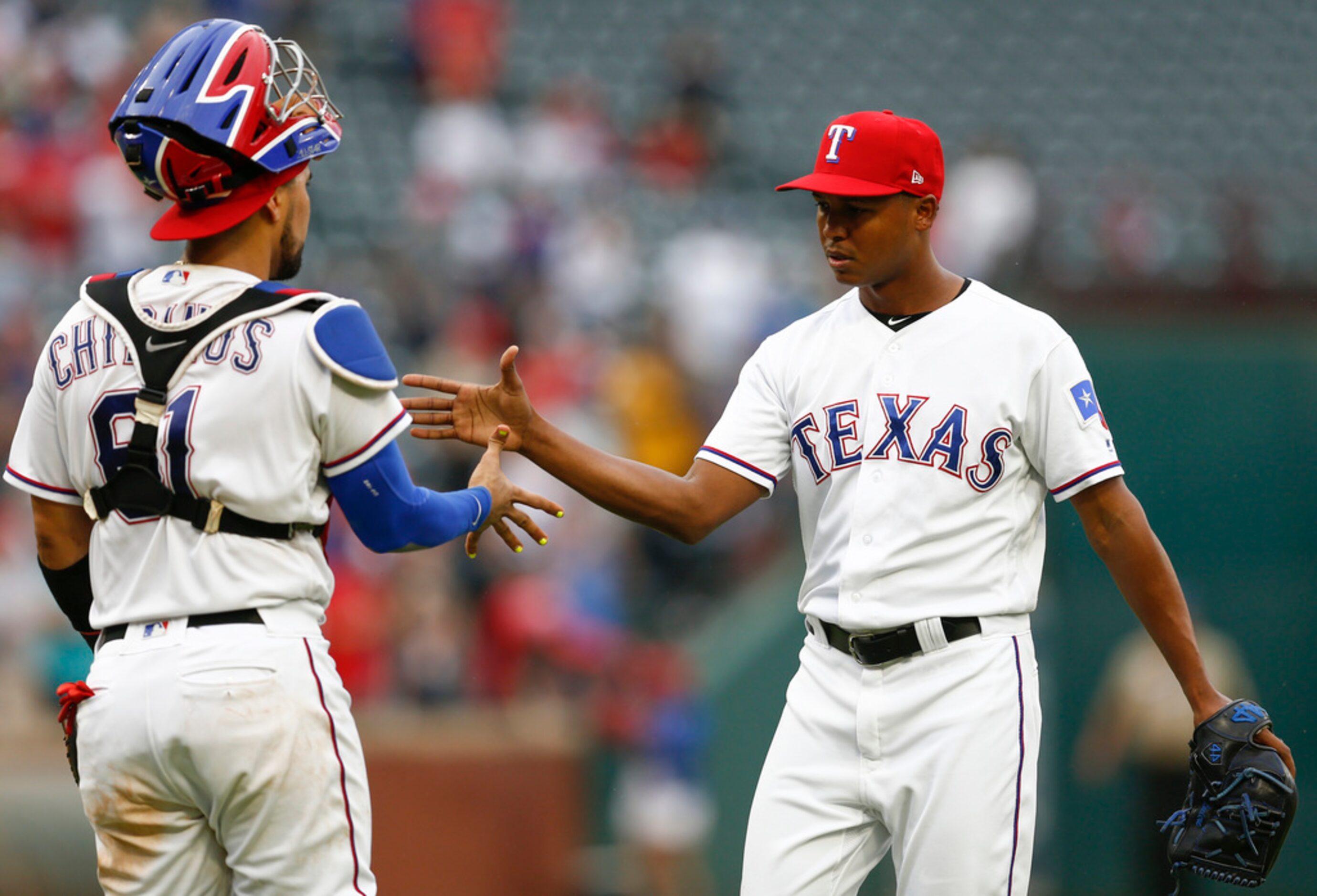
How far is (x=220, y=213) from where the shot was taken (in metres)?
3.13

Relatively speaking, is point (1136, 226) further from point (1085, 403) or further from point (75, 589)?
point (75, 589)

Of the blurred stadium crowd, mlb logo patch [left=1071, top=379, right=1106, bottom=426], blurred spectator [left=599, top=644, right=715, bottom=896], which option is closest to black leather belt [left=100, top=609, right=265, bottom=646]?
mlb logo patch [left=1071, top=379, right=1106, bottom=426]

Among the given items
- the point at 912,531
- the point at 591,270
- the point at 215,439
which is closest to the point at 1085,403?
the point at 912,531

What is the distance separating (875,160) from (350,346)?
1.42m

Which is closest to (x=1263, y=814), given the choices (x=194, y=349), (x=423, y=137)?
(x=194, y=349)

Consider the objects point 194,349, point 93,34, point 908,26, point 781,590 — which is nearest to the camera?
point 194,349

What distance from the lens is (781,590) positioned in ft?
30.9

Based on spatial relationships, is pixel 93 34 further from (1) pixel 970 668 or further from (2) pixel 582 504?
(1) pixel 970 668

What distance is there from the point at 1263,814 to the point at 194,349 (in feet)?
8.71

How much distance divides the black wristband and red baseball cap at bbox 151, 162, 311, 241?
743mm

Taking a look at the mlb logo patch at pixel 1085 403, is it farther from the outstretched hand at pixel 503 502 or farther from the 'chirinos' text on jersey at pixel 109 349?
the 'chirinos' text on jersey at pixel 109 349

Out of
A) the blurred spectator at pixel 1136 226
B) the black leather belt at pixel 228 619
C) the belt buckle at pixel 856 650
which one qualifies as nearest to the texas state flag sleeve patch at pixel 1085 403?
the belt buckle at pixel 856 650

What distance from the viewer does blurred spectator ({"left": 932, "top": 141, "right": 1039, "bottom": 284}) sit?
390 inches

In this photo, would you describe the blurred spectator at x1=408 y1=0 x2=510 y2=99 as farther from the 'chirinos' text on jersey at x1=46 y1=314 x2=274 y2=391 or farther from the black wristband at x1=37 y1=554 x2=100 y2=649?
the 'chirinos' text on jersey at x1=46 y1=314 x2=274 y2=391
